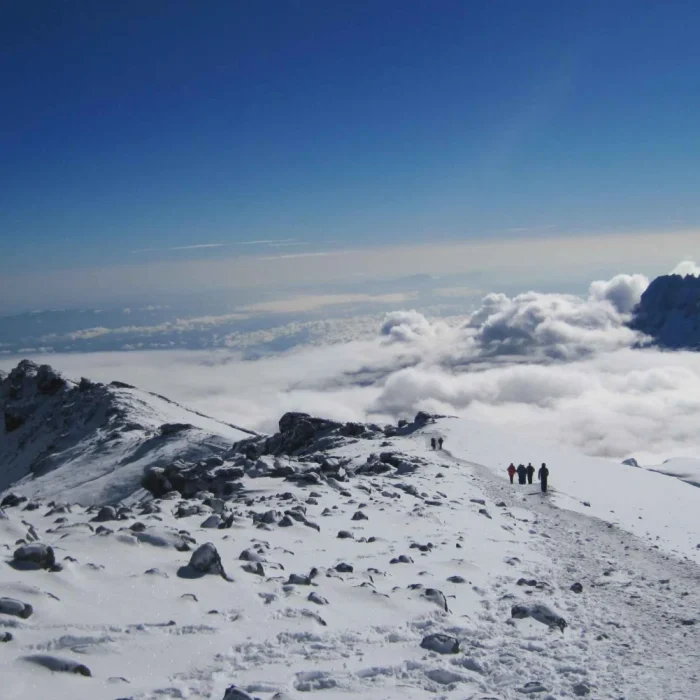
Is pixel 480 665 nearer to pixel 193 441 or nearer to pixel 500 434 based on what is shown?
pixel 500 434

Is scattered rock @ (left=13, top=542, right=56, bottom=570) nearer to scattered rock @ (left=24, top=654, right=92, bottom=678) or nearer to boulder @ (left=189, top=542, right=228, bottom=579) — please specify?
boulder @ (left=189, top=542, right=228, bottom=579)

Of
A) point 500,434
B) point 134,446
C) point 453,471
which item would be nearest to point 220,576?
point 453,471

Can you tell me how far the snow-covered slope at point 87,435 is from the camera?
61500 millimetres

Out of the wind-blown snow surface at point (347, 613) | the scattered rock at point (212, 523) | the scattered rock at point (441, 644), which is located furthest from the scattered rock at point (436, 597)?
the scattered rock at point (212, 523)

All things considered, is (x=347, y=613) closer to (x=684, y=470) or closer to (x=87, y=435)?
(x=684, y=470)

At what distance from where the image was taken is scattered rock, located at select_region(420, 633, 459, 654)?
30.7ft

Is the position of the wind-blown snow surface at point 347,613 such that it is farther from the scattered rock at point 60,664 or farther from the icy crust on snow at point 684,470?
the icy crust on snow at point 684,470

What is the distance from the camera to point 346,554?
A: 15.3 meters

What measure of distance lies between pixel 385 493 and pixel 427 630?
1544cm

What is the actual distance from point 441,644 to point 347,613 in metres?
1.98

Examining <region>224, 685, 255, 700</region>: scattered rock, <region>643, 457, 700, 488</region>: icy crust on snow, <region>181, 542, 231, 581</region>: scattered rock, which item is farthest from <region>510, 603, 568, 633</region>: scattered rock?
<region>643, 457, 700, 488</region>: icy crust on snow

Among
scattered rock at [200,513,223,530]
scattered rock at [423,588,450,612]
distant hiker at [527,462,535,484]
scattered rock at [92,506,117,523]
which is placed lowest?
distant hiker at [527,462,535,484]

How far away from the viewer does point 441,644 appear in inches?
370

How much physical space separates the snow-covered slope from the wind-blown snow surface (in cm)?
4275
